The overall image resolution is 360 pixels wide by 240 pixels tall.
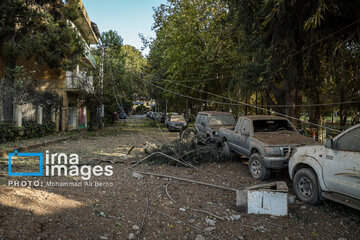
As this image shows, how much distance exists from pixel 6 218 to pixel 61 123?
16.4 meters

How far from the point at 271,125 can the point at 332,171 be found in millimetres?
3870

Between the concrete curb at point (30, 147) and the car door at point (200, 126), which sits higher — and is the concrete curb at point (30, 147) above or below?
below

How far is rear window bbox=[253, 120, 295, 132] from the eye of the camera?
8.59 metres

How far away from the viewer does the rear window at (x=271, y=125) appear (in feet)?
28.2

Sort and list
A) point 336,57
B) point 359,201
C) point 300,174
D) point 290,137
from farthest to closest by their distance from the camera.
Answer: point 336,57
point 290,137
point 300,174
point 359,201

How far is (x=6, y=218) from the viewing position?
12.9 ft

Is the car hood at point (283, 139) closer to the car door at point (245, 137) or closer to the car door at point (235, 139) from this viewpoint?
the car door at point (245, 137)

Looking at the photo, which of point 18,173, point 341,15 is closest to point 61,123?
point 18,173

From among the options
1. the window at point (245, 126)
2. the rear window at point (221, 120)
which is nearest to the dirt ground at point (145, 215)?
the window at point (245, 126)

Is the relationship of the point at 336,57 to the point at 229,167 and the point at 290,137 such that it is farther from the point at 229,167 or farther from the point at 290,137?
the point at 229,167

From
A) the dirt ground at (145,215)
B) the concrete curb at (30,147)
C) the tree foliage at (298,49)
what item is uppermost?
the tree foliage at (298,49)

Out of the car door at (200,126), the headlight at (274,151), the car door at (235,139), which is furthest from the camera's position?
the car door at (200,126)

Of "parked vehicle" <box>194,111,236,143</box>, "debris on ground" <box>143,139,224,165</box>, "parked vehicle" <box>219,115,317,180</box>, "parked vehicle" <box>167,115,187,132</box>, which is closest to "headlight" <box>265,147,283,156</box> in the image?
"parked vehicle" <box>219,115,317,180</box>

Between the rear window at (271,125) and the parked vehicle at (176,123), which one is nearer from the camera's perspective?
the rear window at (271,125)
